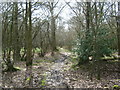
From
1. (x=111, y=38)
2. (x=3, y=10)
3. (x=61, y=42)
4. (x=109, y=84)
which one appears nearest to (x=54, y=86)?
(x=109, y=84)

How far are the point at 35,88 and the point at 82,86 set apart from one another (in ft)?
5.74

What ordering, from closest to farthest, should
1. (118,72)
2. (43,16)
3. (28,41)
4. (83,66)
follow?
(118,72) → (83,66) → (28,41) → (43,16)

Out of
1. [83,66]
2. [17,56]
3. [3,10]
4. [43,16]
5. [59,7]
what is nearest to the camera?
[3,10]

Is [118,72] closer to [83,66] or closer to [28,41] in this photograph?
[83,66]

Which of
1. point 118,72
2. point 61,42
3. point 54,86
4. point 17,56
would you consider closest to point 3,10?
point 17,56

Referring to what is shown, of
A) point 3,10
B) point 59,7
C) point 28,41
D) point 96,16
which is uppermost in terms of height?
point 59,7

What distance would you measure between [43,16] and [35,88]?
8.71 metres

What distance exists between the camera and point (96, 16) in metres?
4.93

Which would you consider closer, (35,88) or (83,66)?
(35,88)

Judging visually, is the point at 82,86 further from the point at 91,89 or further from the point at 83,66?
the point at 83,66

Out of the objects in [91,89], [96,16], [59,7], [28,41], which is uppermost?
[59,7]

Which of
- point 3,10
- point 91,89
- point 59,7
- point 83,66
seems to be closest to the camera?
point 91,89

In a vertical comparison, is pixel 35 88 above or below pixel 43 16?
below

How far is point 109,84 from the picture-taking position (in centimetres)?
468
